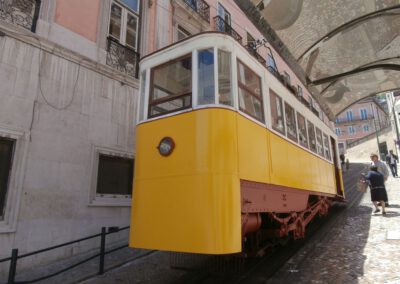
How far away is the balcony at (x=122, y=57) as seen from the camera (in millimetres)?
7930

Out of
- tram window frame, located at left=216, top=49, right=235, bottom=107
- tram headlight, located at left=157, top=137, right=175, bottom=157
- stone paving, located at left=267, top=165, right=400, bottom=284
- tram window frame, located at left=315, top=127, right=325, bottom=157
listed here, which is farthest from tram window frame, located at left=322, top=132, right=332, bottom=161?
tram headlight, located at left=157, top=137, right=175, bottom=157

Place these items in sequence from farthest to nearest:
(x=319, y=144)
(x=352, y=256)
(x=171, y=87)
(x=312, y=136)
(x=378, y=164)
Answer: (x=378, y=164) → (x=319, y=144) → (x=312, y=136) → (x=352, y=256) → (x=171, y=87)

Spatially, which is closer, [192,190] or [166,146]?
[192,190]

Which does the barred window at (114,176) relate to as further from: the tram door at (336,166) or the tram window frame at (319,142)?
the tram door at (336,166)

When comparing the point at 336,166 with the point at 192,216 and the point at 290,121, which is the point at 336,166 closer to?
the point at 290,121

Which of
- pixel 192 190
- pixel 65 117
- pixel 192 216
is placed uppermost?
pixel 65 117

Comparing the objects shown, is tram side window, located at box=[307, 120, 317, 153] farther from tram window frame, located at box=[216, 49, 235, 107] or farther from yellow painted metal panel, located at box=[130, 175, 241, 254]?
yellow painted metal panel, located at box=[130, 175, 241, 254]

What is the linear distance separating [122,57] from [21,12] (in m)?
2.61

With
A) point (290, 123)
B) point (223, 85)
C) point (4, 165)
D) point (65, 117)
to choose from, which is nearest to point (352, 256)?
point (290, 123)

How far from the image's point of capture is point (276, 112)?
5000 millimetres

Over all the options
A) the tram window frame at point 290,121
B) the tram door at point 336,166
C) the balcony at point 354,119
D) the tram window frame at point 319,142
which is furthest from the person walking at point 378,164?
the balcony at point 354,119

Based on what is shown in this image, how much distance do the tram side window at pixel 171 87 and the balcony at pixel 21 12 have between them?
11.7 ft

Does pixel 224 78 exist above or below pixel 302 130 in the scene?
above

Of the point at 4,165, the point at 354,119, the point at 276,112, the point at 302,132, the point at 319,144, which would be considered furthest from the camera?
the point at 354,119
